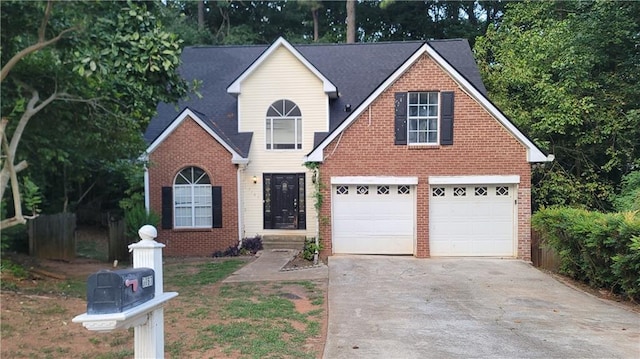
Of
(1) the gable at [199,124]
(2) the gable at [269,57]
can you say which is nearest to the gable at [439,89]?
(2) the gable at [269,57]

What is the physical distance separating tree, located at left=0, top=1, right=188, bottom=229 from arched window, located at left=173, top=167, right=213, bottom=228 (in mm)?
4653

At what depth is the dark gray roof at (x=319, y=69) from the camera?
16438mm

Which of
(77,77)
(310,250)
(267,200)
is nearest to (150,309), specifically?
(77,77)

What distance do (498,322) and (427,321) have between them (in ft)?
3.62

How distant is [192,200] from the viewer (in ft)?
50.4

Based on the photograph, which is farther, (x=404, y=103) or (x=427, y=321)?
(x=404, y=103)

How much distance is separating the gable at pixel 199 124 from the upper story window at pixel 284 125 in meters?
1.47

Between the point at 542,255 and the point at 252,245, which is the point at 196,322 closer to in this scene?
the point at 252,245

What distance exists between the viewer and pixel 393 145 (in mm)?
13469

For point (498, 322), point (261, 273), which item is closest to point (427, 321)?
point (498, 322)

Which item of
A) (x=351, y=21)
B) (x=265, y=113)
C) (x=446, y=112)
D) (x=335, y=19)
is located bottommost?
(x=446, y=112)

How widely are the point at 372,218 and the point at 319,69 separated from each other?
6.96 meters

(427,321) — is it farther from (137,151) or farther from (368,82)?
(368,82)

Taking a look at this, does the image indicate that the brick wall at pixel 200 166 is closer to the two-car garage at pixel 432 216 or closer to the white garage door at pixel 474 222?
the two-car garage at pixel 432 216
